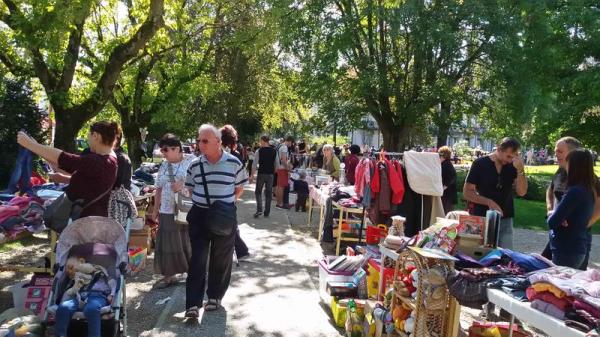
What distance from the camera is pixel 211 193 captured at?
16.1ft

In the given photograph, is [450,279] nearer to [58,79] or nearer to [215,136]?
[215,136]

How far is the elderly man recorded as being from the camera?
4906 millimetres

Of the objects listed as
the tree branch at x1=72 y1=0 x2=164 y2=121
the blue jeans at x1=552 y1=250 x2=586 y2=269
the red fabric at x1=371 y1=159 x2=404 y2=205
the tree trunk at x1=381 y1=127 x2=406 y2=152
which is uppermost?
the tree branch at x1=72 y1=0 x2=164 y2=121

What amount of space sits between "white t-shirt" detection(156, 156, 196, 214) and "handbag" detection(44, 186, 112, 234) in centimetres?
147

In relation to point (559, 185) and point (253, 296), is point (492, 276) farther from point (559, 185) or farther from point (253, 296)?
point (253, 296)

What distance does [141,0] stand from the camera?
13.2 meters

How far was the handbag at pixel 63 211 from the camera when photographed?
443 cm

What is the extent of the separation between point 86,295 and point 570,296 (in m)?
3.11

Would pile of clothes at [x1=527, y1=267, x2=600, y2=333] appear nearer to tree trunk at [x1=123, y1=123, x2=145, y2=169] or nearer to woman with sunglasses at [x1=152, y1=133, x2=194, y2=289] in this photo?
woman with sunglasses at [x1=152, y1=133, x2=194, y2=289]

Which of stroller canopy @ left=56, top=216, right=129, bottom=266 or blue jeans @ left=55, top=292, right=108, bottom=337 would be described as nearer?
blue jeans @ left=55, top=292, right=108, bottom=337

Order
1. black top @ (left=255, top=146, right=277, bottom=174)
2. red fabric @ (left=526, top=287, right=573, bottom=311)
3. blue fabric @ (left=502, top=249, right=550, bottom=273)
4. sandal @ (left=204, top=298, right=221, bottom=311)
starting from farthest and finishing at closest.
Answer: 1. black top @ (left=255, top=146, right=277, bottom=174)
2. sandal @ (left=204, top=298, right=221, bottom=311)
3. blue fabric @ (left=502, top=249, right=550, bottom=273)
4. red fabric @ (left=526, top=287, right=573, bottom=311)

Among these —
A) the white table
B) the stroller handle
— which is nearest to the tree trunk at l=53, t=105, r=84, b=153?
the stroller handle

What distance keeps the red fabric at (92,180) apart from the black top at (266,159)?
6.29 m

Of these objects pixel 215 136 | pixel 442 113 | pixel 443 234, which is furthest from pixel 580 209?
pixel 442 113
